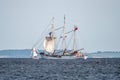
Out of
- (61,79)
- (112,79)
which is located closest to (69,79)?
(61,79)

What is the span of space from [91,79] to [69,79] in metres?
4.50

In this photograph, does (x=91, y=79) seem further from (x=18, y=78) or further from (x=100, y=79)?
(x=18, y=78)

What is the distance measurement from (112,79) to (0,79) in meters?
22.7

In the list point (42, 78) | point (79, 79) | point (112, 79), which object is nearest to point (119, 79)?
point (112, 79)

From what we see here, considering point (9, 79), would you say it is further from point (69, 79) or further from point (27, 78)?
point (69, 79)

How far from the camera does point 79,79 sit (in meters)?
100

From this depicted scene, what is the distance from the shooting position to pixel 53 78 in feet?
339

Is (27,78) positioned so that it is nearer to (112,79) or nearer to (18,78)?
(18,78)

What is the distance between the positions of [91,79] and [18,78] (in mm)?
15367

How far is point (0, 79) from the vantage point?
99.3 metres

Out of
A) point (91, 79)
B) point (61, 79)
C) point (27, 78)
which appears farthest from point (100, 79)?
point (27, 78)

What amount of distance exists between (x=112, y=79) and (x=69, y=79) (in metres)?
8.75

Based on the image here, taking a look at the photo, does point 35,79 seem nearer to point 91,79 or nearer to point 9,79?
point 9,79

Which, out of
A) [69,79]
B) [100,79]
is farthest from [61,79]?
[100,79]
